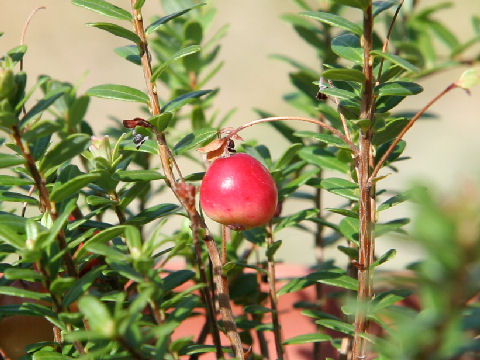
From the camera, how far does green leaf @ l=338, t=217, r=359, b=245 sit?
3.04 feet

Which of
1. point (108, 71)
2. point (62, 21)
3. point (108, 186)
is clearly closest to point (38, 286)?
point (108, 186)

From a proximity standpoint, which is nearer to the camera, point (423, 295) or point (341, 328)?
point (423, 295)

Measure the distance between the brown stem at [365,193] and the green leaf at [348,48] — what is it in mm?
70

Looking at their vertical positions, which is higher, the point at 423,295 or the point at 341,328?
the point at 423,295

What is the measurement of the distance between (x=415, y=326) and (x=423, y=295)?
31 mm

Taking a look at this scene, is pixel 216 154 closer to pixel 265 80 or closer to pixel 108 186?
pixel 108 186

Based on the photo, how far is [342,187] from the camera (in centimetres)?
90

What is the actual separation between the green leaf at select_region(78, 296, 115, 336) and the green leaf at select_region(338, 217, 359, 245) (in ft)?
1.52

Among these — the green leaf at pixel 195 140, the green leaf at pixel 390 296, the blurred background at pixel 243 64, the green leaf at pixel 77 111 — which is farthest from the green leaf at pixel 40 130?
the blurred background at pixel 243 64

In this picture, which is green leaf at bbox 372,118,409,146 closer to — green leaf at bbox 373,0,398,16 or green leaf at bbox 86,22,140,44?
green leaf at bbox 373,0,398,16

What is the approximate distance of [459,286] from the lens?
1.28ft

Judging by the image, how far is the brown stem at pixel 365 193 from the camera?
729 millimetres

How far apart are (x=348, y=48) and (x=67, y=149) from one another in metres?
0.38

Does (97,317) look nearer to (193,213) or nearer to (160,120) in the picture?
(193,213)
